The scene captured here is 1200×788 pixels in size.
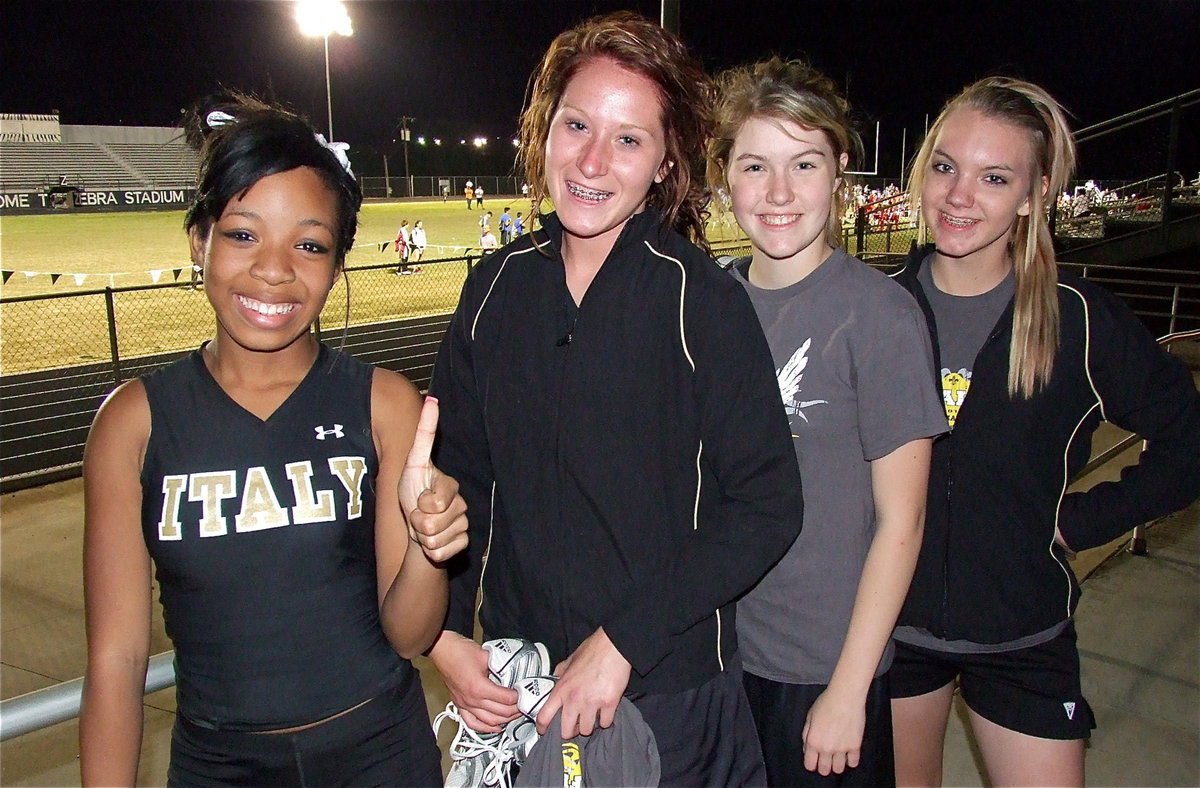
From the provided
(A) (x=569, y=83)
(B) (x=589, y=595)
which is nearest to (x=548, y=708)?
(B) (x=589, y=595)

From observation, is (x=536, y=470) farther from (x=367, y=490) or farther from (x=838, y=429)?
(x=838, y=429)

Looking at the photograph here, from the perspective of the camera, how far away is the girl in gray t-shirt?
164 cm

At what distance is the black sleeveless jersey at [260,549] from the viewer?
1.53 meters

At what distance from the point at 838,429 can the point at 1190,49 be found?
30.7 m

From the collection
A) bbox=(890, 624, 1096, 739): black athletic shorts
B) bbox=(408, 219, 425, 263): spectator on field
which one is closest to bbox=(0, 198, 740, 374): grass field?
bbox=(408, 219, 425, 263): spectator on field

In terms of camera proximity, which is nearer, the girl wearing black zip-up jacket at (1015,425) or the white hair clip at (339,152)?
the white hair clip at (339,152)

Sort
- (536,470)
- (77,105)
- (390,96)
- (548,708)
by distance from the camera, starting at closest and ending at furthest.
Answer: (548,708)
(536,470)
(77,105)
(390,96)

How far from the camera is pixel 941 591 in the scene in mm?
1995

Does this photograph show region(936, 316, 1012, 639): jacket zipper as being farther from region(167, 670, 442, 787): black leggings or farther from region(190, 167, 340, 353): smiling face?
region(190, 167, 340, 353): smiling face

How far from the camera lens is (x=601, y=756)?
4.72 ft

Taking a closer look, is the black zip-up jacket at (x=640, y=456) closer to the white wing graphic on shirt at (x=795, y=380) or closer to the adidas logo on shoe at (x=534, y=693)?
the adidas logo on shoe at (x=534, y=693)

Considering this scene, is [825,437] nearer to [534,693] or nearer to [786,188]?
[786,188]

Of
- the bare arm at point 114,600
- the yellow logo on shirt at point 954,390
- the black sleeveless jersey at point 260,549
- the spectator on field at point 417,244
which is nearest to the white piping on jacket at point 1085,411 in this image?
the yellow logo on shirt at point 954,390

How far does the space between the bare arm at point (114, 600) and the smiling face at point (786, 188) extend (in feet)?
4.07
